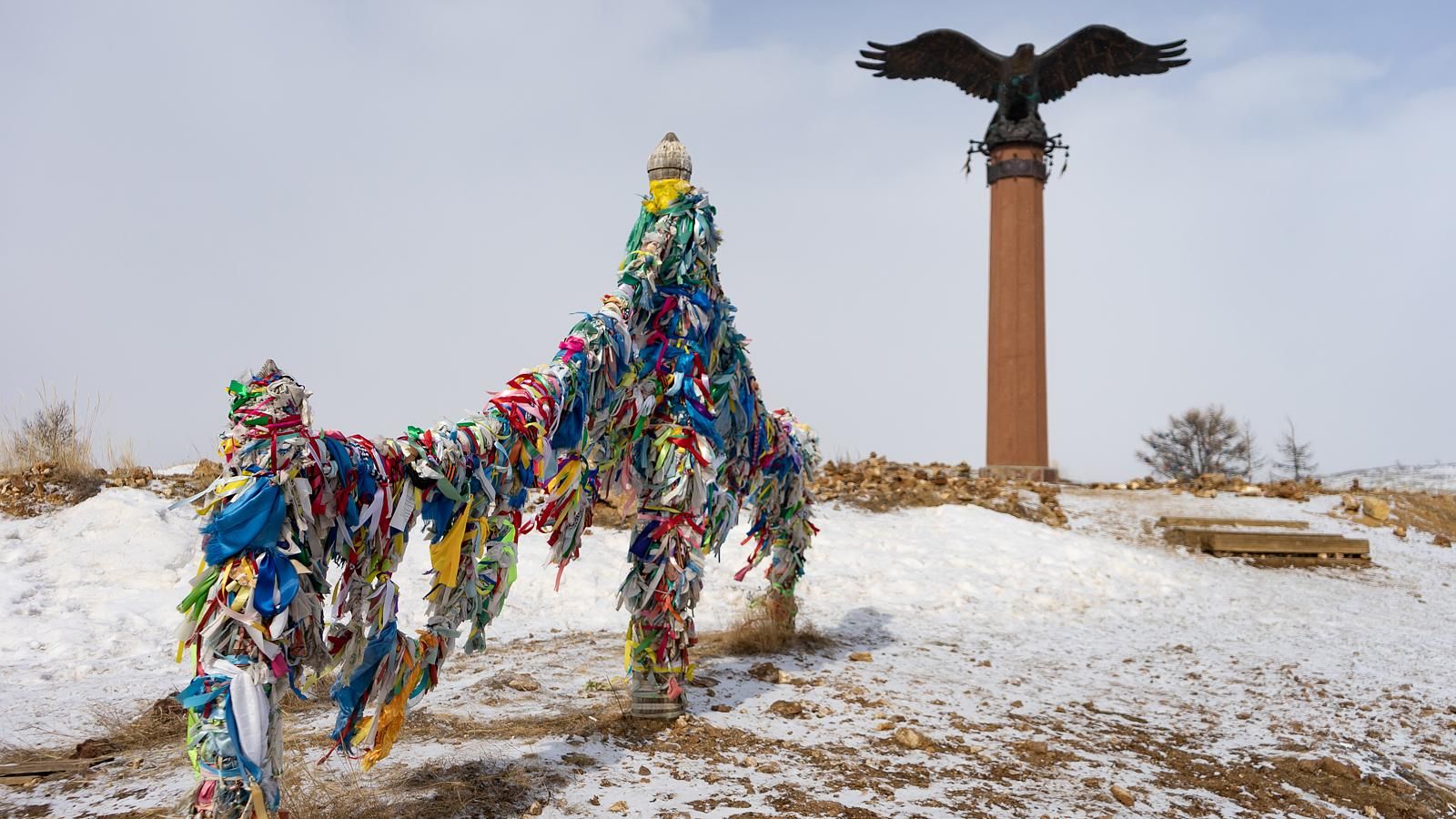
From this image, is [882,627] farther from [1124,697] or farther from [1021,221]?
[1021,221]

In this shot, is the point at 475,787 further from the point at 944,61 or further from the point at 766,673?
the point at 944,61

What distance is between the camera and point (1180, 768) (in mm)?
5160

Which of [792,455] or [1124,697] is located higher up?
[792,455]

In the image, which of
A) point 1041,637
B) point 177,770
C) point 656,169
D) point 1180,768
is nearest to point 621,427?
point 656,169

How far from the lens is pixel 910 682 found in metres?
6.67

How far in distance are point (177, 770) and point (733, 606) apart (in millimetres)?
5440

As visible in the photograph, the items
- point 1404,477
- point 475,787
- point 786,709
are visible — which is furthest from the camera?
point 1404,477

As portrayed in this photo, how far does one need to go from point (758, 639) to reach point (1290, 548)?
8.95m

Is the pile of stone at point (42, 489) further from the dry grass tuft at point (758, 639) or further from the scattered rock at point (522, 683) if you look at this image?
the dry grass tuft at point (758, 639)

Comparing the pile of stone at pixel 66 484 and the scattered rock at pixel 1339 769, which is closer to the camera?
the scattered rock at pixel 1339 769

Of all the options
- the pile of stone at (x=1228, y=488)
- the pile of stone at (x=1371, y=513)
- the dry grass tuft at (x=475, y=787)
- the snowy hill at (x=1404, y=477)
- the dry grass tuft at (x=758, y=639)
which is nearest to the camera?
the dry grass tuft at (x=475, y=787)

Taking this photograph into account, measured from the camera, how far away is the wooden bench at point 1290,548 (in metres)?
12.8

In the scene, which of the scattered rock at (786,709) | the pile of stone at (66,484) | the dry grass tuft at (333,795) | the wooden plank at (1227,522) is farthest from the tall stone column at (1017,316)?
the dry grass tuft at (333,795)

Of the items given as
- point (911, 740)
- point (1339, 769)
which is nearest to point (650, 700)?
point (911, 740)
